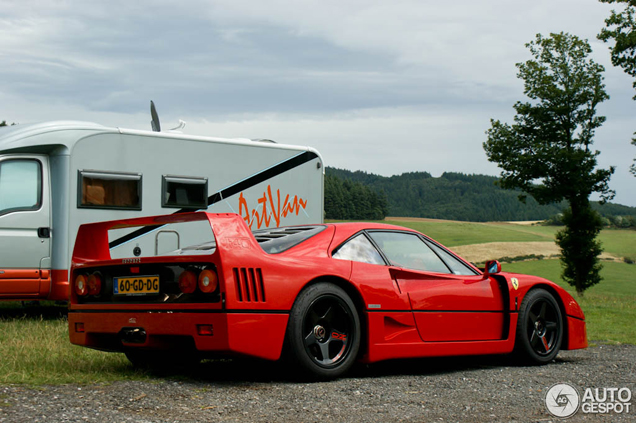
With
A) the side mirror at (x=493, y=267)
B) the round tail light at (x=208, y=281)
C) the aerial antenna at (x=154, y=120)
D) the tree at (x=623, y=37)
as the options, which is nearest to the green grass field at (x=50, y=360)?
the round tail light at (x=208, y=281)

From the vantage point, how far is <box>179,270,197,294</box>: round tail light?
486 centimetres

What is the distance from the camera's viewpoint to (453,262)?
21.1ft

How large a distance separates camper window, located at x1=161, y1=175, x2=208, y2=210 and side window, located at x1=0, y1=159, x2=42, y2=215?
177 cm

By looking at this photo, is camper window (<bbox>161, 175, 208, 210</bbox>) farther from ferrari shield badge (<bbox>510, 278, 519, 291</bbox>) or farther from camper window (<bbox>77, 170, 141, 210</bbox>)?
ferrari shield badge (<bbox>510, 278, 519, 291</bbox>)

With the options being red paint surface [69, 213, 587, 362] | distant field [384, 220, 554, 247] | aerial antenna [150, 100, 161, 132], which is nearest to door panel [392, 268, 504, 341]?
red paint surface [69, 213, 587, 362]

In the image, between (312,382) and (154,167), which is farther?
(154,167)

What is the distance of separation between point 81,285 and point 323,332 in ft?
6.51

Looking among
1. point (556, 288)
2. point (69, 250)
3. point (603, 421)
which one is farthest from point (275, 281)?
point (69, 250)

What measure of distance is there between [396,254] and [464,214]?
4208 inches

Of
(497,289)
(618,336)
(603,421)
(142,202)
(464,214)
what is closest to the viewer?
(603,421)

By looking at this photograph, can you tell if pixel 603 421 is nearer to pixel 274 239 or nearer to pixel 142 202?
pixel 274 239

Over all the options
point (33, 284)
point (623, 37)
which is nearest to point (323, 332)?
point (33, 284)

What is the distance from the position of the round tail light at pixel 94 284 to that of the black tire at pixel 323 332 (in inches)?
62.8

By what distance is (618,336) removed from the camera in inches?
382
